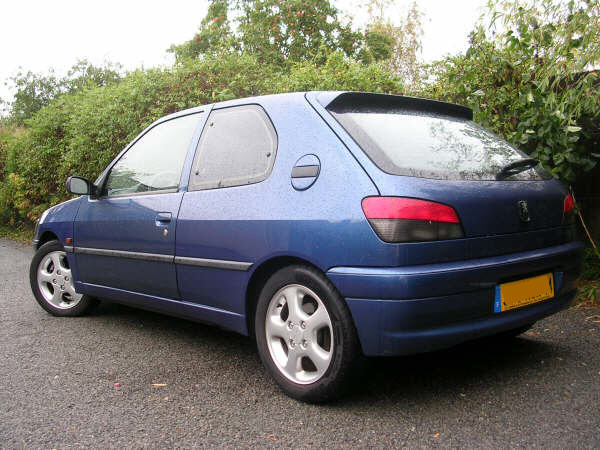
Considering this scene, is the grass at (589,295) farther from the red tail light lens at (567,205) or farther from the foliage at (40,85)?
the foliage at (40,85)

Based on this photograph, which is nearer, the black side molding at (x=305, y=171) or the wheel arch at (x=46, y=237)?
the black side molding at (x=305, y=171)

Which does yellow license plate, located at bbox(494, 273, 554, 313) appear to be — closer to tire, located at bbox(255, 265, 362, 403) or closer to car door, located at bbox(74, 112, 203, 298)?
tire, located at bbox(255, 265, 362, 403)

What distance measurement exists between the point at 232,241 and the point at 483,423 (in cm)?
157

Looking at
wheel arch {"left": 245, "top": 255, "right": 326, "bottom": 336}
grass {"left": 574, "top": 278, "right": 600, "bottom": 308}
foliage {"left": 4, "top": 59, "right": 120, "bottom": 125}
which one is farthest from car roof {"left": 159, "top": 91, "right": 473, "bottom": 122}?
foliage {"left": 4, "top": 59, "right": 120, "bottom": 125}

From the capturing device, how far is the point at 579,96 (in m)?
4.26

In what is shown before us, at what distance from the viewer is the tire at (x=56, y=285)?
4.78 meters

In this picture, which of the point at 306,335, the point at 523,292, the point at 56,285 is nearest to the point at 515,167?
the point at 523,292

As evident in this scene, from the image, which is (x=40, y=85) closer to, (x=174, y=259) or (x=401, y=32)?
(x=401, y=32)

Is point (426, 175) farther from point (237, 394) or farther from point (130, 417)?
point (130, 417)

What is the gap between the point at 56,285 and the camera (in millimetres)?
4852

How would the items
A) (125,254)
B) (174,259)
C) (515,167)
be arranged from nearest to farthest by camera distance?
1. (515,167)
2. (174,259)
3. (125,254)

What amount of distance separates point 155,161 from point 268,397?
1.92 meters

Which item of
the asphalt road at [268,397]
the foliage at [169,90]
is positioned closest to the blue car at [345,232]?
the asphalt road at [268,397]

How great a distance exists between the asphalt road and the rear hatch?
30.2 inches
